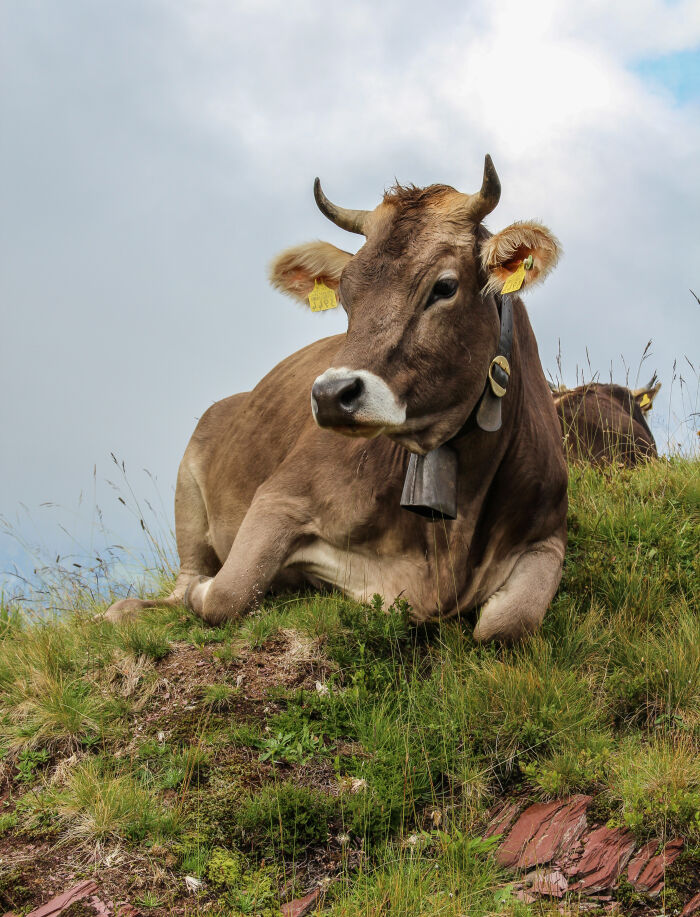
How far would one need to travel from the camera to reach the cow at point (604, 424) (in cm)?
948

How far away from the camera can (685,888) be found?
388cm

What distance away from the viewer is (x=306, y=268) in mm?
6020

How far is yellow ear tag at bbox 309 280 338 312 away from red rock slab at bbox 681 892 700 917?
371 centimetres

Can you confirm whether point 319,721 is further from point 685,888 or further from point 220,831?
point 685,888

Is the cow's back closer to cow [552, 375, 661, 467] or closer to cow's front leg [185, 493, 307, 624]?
cow's front leg [185, 493, 307, 624]

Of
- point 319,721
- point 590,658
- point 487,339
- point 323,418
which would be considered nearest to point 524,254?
point 487,339

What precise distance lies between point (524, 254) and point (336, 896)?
310cm

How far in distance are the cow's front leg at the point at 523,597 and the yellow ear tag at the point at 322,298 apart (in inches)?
74.7

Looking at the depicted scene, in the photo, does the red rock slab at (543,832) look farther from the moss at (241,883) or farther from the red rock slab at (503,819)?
the moss at (241,883)

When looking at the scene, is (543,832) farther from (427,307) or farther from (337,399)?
(427,307)

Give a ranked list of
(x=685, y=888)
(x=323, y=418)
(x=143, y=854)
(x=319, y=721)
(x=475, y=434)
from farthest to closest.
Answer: (x=475, y=434)
(x=319, y=721)
(x=323, y=418)
(x=143, y=854)
(x=685, y=888)

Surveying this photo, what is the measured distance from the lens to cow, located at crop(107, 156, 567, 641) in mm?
4785

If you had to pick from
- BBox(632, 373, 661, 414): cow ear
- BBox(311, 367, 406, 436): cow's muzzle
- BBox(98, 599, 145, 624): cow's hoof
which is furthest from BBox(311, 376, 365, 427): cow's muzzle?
BBox(632, 373, 661, 414): cow ear

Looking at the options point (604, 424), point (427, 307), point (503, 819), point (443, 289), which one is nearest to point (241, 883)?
point (503, 819)
